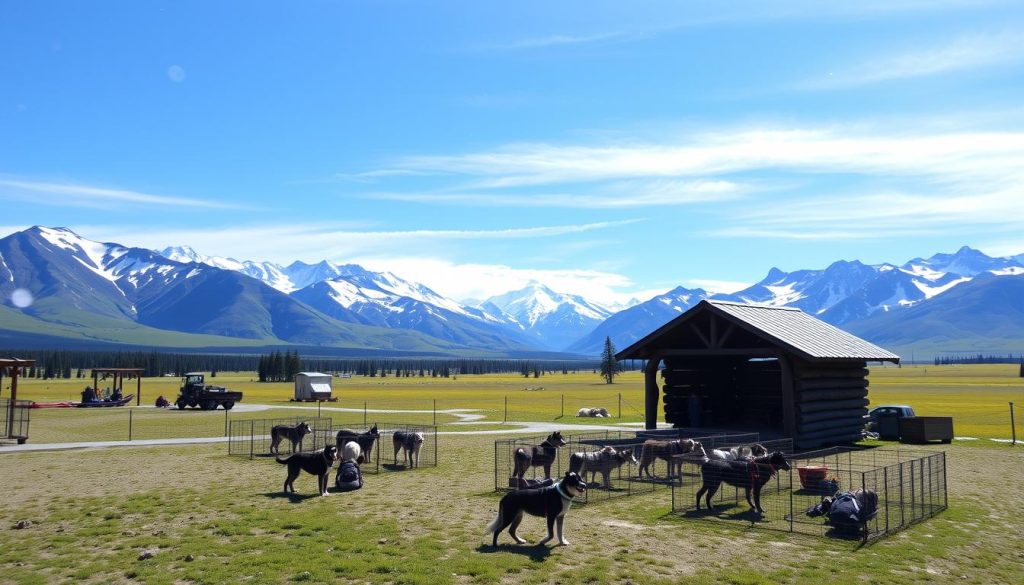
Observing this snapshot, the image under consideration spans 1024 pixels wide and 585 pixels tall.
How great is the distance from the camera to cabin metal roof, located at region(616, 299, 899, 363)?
1304 inches

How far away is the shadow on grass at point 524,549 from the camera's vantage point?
15.2 metres

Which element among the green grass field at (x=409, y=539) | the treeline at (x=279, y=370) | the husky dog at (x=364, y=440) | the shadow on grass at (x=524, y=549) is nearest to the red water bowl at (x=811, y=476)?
the green grass field at (x=409, y=539)

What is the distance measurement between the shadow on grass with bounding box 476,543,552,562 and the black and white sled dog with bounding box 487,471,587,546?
0.15 metres

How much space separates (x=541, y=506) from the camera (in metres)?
16.0

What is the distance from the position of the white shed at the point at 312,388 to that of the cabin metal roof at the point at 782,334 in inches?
2230

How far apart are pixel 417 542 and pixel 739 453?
11.4m

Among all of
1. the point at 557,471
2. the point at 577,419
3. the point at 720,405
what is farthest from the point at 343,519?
the point at 577,419

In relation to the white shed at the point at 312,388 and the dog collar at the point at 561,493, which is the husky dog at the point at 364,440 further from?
the white shed at the point at 312,388

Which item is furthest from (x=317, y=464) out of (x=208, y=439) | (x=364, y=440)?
(x=208, y=439)

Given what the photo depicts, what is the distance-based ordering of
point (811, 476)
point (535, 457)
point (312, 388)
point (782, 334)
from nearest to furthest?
point (811, 476) → point (535, 457) → point (782, 334) → point (312, 388)

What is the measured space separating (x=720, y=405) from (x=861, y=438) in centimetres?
701

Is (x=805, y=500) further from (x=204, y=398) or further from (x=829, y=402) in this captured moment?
(x=204, y=398)

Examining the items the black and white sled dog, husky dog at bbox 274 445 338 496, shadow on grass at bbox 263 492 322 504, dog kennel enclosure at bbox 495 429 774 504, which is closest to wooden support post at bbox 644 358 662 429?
dog kennel enclosure at bbox 495 429 774 504

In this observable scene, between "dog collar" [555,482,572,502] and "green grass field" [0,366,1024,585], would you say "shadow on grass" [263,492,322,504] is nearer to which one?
"green grass field" [0,366,1024,585]
